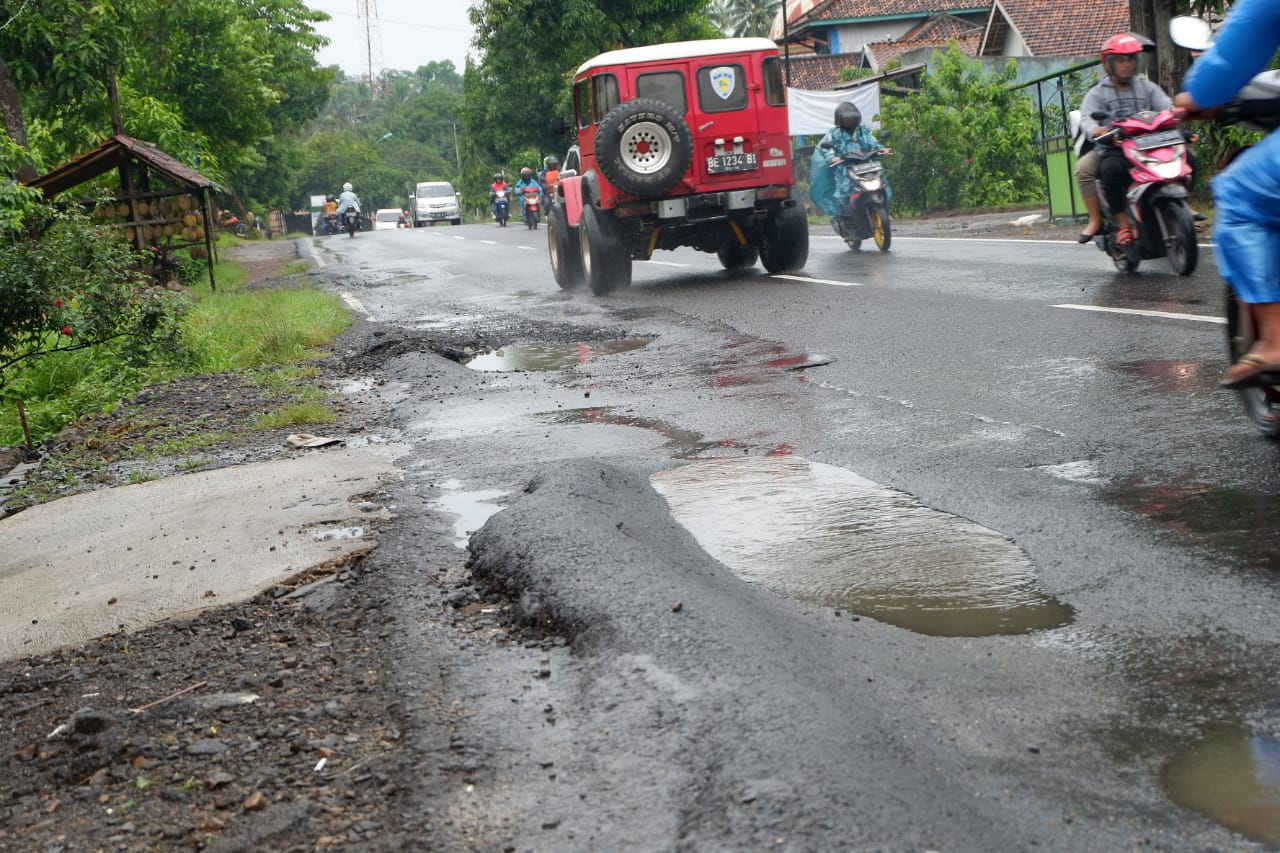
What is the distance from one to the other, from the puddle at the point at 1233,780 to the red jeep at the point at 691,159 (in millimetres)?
11557

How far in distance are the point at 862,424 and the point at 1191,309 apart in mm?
3391

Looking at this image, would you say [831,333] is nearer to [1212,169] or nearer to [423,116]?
[1212,169]

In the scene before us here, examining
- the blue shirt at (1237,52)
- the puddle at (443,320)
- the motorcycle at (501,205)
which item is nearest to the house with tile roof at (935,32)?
the motorcycle at (501,205)

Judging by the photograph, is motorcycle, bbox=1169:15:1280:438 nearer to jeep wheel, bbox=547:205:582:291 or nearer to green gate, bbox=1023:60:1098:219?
jeep wheel, bbox=547:205:582:291

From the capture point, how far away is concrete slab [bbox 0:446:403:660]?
437 cm

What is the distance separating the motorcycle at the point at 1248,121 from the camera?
4.53 metres

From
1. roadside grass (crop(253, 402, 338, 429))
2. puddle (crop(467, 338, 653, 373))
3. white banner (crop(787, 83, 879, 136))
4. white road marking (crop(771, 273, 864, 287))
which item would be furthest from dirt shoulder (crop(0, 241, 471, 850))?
white banner (crop(787, 83, 879, 136))

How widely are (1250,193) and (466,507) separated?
292 cm

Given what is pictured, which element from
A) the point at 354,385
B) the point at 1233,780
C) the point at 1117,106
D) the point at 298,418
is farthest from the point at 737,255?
the point at 1233,780

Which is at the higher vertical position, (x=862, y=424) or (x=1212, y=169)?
(x=1212, y=169)

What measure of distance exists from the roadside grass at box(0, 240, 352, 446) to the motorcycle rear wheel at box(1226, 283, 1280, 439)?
5593 millimetres

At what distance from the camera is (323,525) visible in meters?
5.05

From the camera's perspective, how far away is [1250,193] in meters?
4.50

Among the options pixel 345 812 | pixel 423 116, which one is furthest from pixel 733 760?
pixel 423 116
